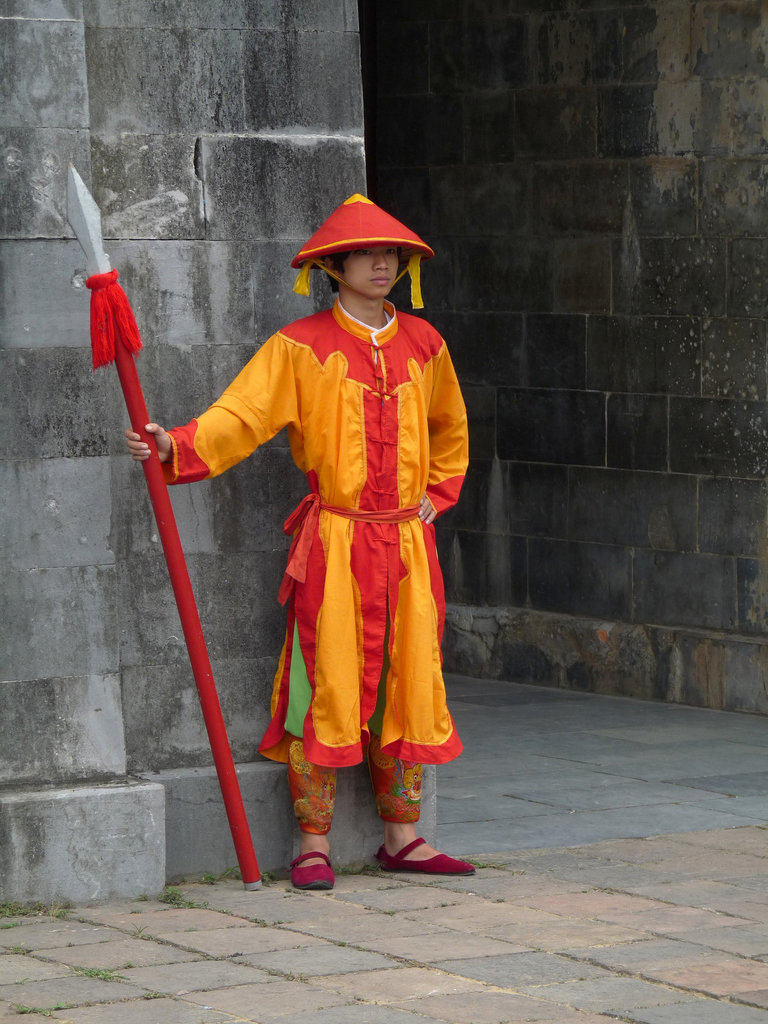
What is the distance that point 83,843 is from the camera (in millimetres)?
5449

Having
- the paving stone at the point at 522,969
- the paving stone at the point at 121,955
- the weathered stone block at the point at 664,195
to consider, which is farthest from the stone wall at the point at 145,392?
the weathered stone block at the point at 664,195

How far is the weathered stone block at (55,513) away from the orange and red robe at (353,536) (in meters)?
0.40

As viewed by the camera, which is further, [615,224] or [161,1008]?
[615,224]

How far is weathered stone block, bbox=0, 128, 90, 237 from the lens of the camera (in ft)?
17.6

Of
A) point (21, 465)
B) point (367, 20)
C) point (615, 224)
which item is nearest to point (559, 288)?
point (615, 224)

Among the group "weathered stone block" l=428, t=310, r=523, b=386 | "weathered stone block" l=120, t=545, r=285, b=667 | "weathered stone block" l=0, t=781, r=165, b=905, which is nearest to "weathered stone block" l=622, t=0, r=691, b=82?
"weathered stone block" l=428, t=310, r=523, b=386

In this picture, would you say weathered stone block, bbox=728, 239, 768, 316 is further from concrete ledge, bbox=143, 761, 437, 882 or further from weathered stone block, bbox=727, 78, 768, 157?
concrete ledge, bbox=143, 761, 437, 882

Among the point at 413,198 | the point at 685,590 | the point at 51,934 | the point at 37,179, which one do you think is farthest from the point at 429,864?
the point at 413,198

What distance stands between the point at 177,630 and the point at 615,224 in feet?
13.4

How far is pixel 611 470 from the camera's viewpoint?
923 centimetres

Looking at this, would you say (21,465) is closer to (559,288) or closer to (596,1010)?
(596,1010)

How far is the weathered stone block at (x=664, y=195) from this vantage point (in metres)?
8.80

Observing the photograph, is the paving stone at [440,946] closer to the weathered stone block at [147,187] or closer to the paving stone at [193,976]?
the paving stone at [193,976]

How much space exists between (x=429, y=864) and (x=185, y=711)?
33.3 inches
